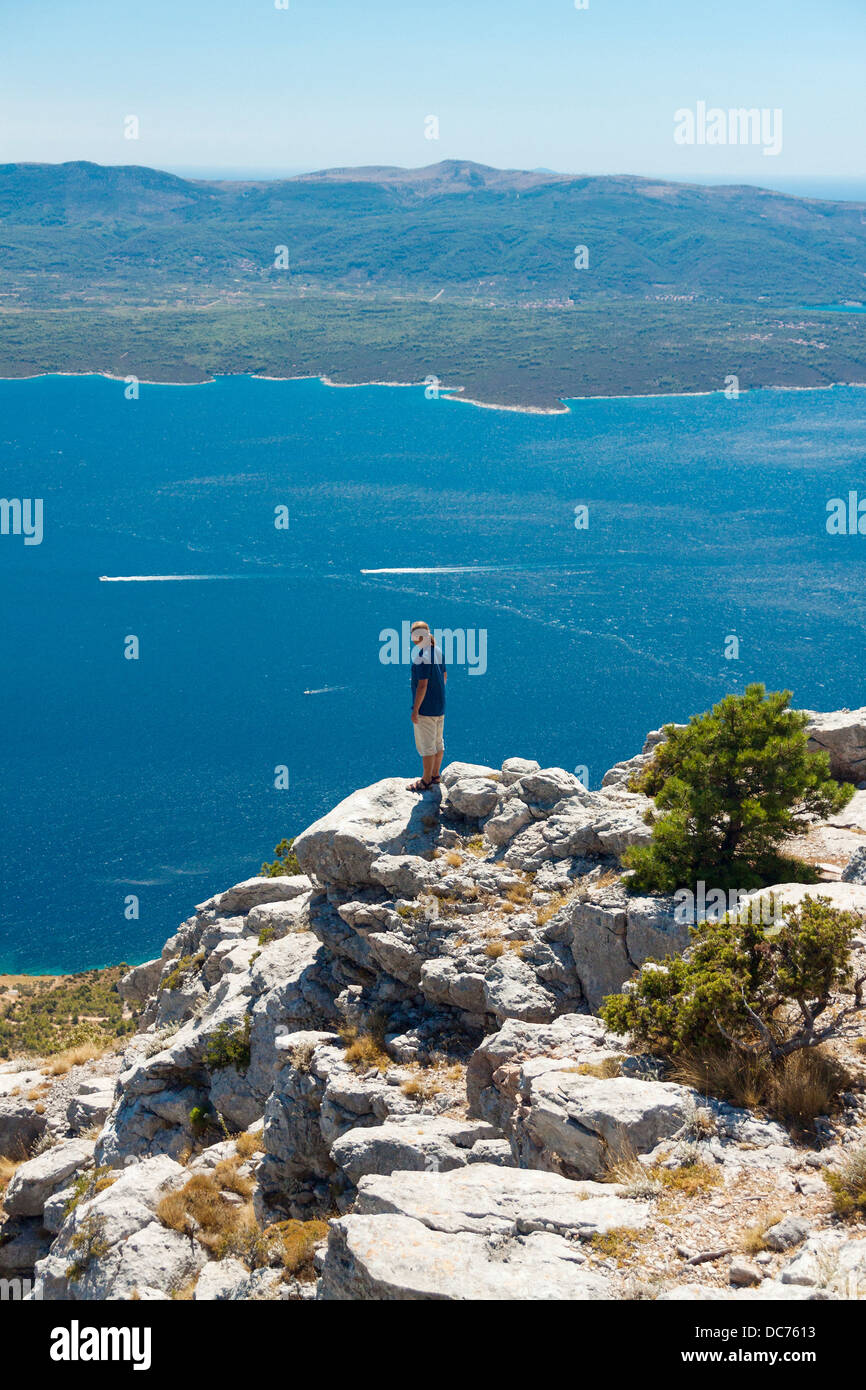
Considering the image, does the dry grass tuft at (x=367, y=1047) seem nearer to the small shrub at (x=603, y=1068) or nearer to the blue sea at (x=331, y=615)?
the small shrub at (x=603, y=1068)

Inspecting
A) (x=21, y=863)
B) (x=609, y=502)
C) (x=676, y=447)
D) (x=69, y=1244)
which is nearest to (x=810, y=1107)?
(x=69, y=1244)

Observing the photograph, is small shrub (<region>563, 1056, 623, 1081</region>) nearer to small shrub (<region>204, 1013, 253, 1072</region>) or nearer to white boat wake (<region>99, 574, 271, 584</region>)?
small shrub (<region>204, 1013, 253, 1072</region>)

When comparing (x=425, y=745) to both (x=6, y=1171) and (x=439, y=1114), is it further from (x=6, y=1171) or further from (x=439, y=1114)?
(x=6, y=1171)

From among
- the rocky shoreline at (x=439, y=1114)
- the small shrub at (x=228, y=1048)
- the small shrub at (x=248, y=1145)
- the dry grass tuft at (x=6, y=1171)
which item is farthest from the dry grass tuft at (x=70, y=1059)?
the small shrub at (x=248, y=1145)

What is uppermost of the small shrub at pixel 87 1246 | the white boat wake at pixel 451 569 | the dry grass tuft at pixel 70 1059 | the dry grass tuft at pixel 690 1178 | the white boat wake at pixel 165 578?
the dry grass tuft at pixel 690 1178

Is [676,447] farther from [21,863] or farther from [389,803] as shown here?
[389,803]
